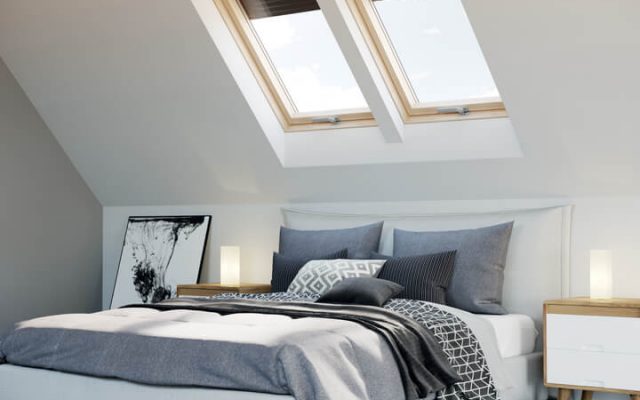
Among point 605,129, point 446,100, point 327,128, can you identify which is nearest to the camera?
point 605,129

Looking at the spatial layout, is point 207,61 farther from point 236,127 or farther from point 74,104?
point 74,104

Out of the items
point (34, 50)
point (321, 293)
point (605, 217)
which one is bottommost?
point (321, 293)

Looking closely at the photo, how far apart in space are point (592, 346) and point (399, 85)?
73.1 inches

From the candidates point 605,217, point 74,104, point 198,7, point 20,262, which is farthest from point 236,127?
point 605,217

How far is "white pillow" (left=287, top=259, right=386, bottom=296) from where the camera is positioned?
465 centimetres

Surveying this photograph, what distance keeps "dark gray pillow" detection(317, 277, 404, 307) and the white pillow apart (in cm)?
25

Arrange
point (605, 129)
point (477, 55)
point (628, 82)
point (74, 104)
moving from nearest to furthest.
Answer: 1. point (628, 82)
2. point (605, 129)
3. point (477, 55)
4. point (74, 104)

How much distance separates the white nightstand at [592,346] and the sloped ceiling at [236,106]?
796mm

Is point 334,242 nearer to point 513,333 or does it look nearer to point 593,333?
point 513,333

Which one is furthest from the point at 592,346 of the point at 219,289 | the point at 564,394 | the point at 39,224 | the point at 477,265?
the point at 39,224

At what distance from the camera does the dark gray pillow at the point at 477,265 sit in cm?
467

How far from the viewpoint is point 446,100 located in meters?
5.09

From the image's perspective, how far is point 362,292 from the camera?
418cm

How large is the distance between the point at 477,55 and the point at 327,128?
1125 millimetres
